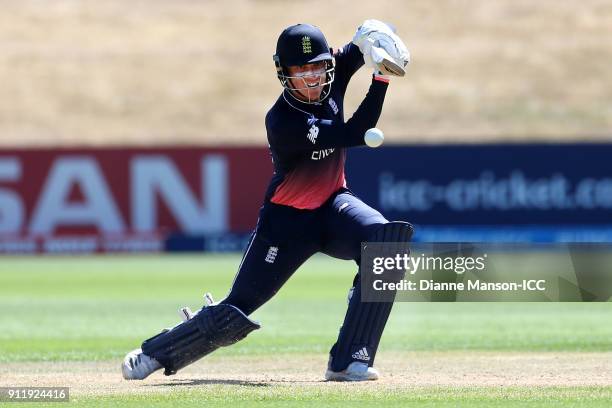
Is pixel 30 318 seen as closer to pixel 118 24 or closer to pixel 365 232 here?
pixel 365 232

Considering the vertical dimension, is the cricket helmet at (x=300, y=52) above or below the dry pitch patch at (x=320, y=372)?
above

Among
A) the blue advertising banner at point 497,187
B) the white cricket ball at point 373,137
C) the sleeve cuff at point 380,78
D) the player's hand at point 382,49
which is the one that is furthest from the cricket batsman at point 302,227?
the blue advertising banner at point 497,187

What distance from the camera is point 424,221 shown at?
25.7 metres

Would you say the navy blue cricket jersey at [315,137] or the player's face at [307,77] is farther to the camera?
the player's face at [307,77]

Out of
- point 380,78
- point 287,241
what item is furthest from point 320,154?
point 380,78

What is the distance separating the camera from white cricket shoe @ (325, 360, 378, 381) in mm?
8242

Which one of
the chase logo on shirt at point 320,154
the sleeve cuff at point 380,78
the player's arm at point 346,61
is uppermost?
the player's arm at point 346,61

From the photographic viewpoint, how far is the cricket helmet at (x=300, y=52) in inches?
323

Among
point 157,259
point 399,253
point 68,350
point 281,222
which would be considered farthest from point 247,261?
point 157,259

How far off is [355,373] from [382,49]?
2024 millimetres

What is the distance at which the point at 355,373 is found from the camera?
825cm

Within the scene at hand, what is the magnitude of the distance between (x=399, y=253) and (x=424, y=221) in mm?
17546

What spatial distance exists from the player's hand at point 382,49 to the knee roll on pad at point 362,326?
0.98 meters

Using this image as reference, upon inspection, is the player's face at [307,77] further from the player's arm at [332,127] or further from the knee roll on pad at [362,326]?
the knee roll on pad at [362,326]
